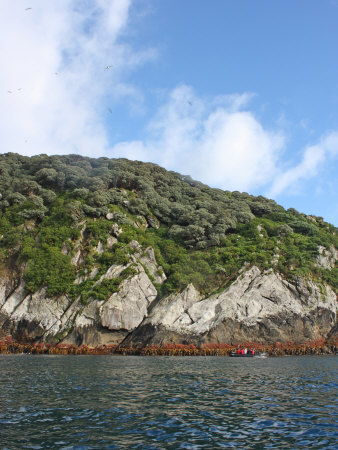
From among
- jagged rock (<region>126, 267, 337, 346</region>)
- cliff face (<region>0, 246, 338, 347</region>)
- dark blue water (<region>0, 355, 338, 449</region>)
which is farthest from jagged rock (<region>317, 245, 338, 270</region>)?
dark blue water (<region>0, 355, 338, 449</region>)

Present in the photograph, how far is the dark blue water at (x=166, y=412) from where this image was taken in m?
10.6

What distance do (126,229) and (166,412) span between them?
5574 centimetres

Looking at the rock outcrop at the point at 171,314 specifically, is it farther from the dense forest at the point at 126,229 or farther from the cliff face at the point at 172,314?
the dense forest at the point at 126,229

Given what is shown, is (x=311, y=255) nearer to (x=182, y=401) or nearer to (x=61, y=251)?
(x=61, y=251)

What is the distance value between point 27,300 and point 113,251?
1656 cm

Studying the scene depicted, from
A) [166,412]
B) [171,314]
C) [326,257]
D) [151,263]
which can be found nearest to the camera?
[166,412]

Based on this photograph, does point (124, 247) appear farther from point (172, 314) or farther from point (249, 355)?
point (249, 355)

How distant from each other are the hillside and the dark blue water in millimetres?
31636

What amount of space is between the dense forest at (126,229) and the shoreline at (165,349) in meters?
8.08

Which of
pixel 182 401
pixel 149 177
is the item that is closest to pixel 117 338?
pixel 182 401

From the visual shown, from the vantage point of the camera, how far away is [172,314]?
54375 millimetres

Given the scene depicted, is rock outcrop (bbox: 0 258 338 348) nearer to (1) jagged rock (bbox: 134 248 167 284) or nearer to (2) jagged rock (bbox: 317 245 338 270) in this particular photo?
(1) jagged rock (bbox: 134 248 167 284)

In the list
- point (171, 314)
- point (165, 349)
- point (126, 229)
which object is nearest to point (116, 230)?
point (126, 229)

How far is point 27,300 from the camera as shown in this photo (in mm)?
56000
